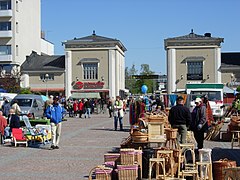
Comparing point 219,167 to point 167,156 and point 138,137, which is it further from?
point 138,137

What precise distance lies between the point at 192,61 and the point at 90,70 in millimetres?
14920

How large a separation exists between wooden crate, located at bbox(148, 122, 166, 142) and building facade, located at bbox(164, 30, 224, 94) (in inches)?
2276

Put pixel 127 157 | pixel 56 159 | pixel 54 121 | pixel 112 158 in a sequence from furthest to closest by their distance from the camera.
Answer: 1. pixel 54 121
2. pixel 56 159
3. pixel 112 158
4. pixel 127 157

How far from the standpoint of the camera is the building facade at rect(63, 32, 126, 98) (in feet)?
238

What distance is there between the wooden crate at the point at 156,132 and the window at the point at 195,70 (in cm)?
5831

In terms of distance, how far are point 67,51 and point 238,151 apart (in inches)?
2332

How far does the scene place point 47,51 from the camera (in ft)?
329

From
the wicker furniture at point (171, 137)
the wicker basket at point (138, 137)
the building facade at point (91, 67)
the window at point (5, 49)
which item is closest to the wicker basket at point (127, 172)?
the wicker basket at point (138, 137)

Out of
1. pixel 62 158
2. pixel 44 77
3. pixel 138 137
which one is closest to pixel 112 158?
pixel 138 137

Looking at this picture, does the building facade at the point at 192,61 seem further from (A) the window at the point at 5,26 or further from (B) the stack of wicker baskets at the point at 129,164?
(B) the stack of wicker baskets at the point at 129,164

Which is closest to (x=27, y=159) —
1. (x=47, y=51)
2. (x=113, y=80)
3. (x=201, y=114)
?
(x=201, y=114)

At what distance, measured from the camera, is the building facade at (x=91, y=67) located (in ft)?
238

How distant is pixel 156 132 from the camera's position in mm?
12938

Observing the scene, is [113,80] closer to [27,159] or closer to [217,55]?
[217,55]
